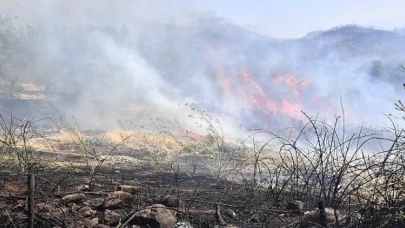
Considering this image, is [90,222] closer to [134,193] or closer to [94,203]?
[94,203]

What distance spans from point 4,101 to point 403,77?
89.9 ft

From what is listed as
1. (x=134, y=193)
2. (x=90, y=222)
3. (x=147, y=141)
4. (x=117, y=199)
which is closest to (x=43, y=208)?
(x=90, y=222)

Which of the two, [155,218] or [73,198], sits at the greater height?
[73,198]

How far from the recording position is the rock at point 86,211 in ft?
16.5

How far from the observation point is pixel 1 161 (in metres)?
9.30

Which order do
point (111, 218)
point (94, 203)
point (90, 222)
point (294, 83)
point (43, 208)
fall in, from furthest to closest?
point (294, 83), point (94, 203), point (111, 218), point (90, 222), point (43, 208)

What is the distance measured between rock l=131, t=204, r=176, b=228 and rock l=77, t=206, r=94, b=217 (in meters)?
0.59

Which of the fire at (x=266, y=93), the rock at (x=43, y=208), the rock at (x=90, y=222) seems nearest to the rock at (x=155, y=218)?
the rock at (x=90, y=222)

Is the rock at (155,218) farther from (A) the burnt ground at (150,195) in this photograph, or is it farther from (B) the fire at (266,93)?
(B) the fire at (266,93)

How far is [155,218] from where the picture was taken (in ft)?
16.2

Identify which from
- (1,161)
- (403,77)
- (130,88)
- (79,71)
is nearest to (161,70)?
(130,88)

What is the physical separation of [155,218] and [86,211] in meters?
0.97

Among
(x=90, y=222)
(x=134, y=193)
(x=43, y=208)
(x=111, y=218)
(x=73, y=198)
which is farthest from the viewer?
(x=134, y=193)

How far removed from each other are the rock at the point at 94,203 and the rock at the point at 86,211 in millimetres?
217
